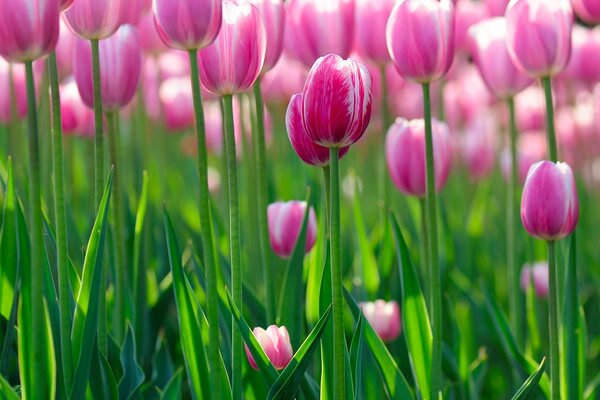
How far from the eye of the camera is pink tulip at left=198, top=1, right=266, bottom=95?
99cm

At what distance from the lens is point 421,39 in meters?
1.10

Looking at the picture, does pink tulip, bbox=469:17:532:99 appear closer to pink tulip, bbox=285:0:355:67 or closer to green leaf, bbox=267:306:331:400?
pink tulip, bbox=285:0:355:67

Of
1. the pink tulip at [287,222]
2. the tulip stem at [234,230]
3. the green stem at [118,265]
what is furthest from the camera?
the pink tulip at [287,222]

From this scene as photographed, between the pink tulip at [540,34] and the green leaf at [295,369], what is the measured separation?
55cm

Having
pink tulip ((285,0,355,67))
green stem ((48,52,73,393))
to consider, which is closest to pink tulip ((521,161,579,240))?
pink tulip ((285,0,355,67))

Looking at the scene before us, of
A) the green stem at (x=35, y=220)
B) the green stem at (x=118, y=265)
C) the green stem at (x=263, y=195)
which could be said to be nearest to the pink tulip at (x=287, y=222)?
the green stem at (x=263, y=195)

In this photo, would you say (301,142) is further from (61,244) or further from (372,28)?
(372,28)

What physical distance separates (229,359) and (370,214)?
65.0 inches

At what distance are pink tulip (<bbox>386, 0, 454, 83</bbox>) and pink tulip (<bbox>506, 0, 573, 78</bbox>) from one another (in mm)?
165

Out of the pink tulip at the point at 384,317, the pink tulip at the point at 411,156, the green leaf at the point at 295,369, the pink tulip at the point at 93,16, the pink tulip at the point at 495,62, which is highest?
the pink tulip at the point at 93,16

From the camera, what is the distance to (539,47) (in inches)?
49.1

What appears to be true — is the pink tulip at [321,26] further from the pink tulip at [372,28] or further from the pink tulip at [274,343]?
the pink tulip at [274,343]

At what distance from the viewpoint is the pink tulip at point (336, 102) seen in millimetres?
883

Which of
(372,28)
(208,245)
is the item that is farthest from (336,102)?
(372,28)
